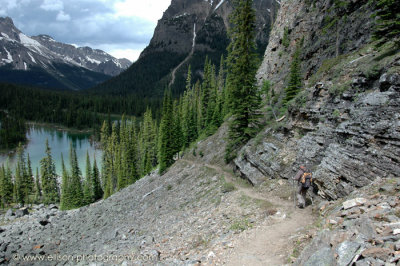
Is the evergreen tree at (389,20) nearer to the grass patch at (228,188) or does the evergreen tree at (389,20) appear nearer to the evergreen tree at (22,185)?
the grass patch at (228,188)

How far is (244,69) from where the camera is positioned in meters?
22.9

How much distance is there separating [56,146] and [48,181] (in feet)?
202

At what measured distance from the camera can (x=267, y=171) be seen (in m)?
17.7

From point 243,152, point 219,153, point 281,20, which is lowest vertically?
point 219,153

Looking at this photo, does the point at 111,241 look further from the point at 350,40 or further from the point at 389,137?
the point at 350,40

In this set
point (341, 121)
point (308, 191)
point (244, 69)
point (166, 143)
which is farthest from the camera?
point (166, 143)

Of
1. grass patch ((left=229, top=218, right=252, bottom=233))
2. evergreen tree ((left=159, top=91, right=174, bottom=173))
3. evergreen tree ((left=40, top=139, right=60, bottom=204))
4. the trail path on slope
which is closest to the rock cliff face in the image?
the trail path on slope

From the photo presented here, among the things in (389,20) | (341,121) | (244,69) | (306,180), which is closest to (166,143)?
(244,69)

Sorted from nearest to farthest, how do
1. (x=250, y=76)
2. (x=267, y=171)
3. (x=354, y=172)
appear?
(x=354, y=172), (x=267, y=171), (x=250, y=76)

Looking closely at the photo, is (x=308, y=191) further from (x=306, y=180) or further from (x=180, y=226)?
(x=180, y=226)

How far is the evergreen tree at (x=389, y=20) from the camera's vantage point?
13.2 meters

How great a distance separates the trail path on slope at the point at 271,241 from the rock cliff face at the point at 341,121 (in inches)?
87.0

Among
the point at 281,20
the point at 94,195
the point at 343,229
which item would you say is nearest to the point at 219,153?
the point at 343,229

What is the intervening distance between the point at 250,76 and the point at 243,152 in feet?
25.0
